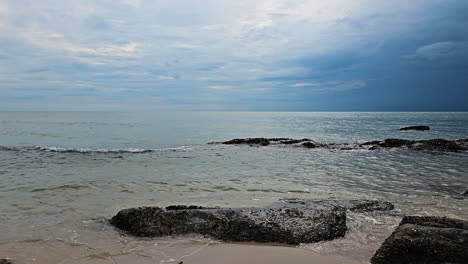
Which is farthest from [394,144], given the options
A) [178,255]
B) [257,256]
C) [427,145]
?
[178,255]

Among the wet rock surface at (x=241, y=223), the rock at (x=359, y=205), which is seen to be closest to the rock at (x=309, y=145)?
the rock at (x=359, y=205)

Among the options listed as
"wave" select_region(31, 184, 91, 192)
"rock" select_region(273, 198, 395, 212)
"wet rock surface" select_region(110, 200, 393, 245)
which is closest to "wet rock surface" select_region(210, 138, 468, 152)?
"rock" select_region(273, 198, 395, 212)

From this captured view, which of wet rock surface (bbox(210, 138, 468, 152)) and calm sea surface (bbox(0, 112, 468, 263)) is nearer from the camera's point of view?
calm sea surface (bbox(0, 112, 468, 263))

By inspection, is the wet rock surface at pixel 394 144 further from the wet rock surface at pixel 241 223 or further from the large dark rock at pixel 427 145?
the wet rock surface at pixel 241 223

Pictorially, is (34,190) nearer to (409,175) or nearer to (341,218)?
(341,218)

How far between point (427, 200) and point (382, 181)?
2987 mm

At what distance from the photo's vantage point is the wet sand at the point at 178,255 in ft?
16.9

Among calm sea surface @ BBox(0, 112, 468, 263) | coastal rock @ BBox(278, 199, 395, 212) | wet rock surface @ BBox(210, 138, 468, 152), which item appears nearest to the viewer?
calm sea surface @ BBox(0, 112, 468, 263)

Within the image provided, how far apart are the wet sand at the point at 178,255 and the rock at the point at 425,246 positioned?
0.58 metres

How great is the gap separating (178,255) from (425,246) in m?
3.96

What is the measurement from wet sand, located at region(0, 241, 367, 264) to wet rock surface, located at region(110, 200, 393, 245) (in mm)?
317

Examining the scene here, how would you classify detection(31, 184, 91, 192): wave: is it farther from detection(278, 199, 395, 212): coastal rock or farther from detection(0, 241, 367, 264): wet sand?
detection(278, 199, 395, 212): coastal rock

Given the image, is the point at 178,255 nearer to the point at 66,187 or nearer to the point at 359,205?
the point at 359,205

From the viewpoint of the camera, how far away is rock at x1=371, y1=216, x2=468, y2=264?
14.7 ft
